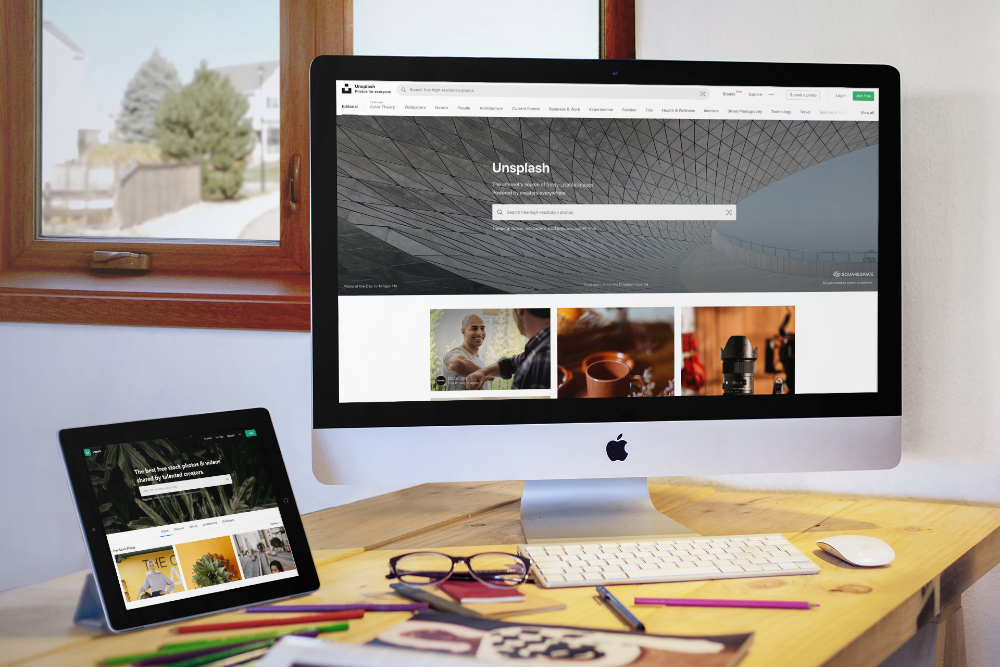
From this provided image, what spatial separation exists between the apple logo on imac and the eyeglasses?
0.17m

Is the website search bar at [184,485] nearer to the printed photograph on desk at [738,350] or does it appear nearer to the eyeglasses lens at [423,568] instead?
the eyeglasses lens at [423,568]

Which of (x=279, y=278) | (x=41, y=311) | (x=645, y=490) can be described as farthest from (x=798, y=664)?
(x=41, y=311)

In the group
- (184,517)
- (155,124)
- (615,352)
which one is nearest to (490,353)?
(615,352)

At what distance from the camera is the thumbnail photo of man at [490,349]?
2.74ft

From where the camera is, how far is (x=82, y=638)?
1.90 ft

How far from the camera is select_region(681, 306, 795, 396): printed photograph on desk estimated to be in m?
0.86

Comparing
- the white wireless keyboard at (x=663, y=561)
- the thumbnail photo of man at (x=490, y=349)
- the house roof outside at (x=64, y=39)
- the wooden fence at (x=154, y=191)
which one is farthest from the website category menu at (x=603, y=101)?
the house roof outside at (x=64, y=39)

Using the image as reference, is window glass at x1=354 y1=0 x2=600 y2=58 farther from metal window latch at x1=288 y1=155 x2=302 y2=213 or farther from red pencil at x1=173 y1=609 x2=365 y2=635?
red pencil at x1=173 y1=609 x2=365 y2=635

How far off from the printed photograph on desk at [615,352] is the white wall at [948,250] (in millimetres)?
416

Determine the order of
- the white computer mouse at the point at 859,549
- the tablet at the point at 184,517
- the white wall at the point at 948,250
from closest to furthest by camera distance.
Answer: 1. the tablet at the point at 184,517
2. the white computer mouse at the point at 859,549
3. the white wall at the point at 948,250

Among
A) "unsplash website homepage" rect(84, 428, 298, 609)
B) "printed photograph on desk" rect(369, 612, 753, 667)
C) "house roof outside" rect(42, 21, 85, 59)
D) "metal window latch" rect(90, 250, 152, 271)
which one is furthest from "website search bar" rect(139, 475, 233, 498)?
"house roof outside" rect(42, 21, 85, 59)

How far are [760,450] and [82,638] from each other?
2.25 feet

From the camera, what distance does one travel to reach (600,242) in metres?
0.84

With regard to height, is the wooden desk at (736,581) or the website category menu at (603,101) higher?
the website category menu at (603,101)
